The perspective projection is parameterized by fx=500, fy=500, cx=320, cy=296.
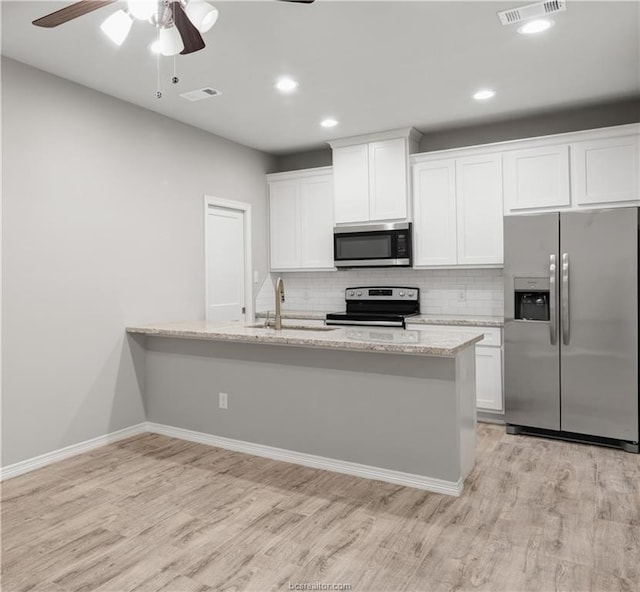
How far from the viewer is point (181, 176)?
4.43 metres

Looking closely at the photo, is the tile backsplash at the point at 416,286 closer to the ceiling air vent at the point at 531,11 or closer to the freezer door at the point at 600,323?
the freezer door at the point at 600,323

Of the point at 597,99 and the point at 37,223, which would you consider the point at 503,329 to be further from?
the point at 37,223

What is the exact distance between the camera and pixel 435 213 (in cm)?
468

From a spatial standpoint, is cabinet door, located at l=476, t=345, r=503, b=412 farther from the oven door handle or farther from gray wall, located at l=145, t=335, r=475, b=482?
gray wall, located at l=145, t=335, r=475, b=482

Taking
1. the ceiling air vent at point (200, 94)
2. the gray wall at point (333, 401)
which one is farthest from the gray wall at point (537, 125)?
the gray wall at point (333, 401)

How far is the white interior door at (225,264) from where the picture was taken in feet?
15.9

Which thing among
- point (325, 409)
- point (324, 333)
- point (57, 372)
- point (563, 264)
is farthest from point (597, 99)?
point (57, 372)

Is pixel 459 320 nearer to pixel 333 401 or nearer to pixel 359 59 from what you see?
pixel 333 401

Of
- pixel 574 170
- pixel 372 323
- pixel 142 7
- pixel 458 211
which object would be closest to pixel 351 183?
pixel 458 211

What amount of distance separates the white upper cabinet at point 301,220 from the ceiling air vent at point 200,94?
5.54 ft

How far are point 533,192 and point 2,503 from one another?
4.36m

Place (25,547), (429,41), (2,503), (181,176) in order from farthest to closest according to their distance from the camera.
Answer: (181,176)
(429,41)
(2,503)
(25,547)

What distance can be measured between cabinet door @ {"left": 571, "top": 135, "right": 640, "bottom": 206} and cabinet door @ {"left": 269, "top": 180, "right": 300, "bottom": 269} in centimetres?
274

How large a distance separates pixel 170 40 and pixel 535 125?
138 inches
